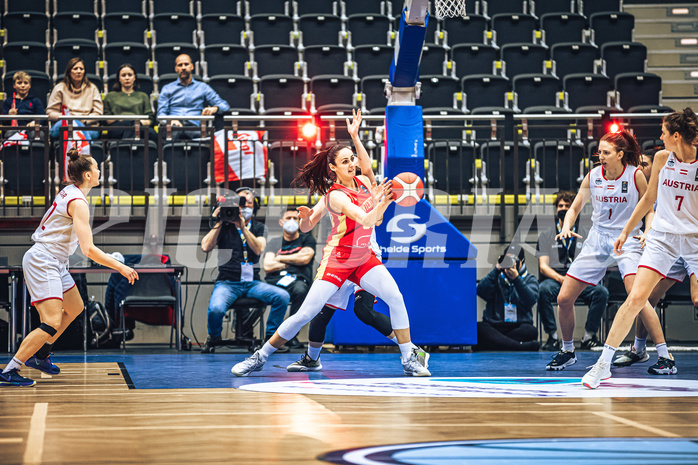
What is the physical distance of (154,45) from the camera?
43.3ft

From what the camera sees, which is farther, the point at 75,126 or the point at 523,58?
the point at 523,58

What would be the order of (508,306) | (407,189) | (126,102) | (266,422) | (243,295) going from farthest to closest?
(126,102) < (508,306) < (243,295) < (407,189) < (266,422)

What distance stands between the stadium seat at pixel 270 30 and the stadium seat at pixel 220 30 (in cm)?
25

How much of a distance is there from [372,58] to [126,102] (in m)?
4.35

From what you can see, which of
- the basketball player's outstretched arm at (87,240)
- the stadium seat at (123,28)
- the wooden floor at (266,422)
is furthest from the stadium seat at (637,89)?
the basketball player's outstretched arm at (87,240)

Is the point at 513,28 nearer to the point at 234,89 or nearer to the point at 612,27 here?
the point at 612,27

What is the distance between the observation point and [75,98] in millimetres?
10367

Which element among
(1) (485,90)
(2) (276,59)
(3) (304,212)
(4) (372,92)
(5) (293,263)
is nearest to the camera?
(3) (304,212)

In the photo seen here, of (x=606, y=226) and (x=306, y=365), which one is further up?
(x=606, y=226)

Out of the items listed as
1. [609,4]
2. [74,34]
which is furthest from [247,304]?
[609,4]

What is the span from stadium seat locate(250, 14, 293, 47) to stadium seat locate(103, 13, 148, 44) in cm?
181

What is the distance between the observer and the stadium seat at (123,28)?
44.2ft

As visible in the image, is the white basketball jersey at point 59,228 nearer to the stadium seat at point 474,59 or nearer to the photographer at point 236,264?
the photographer at point 236,264

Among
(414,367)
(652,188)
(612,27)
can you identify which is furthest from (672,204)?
(612,27)
